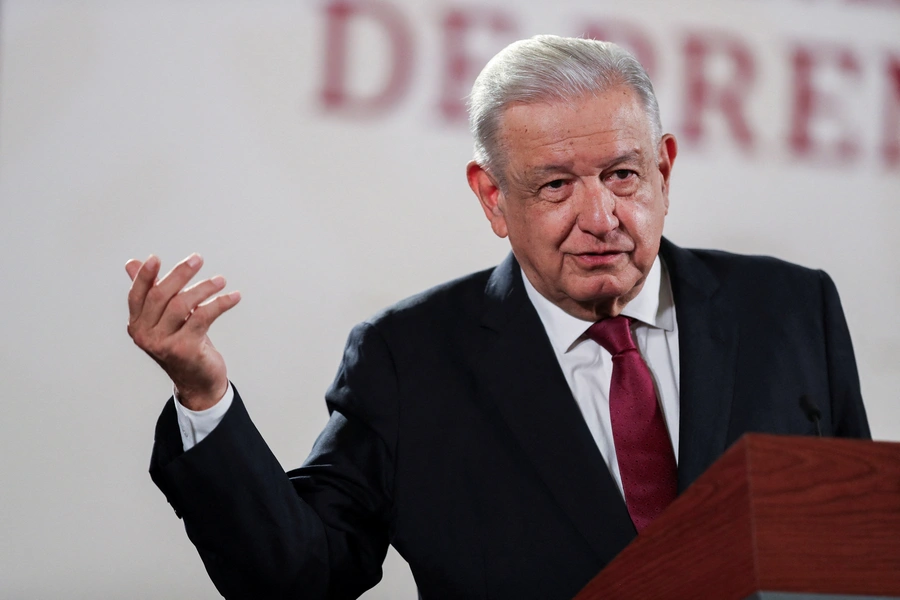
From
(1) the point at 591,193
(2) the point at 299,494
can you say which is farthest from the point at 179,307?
(1) the point at 591,193

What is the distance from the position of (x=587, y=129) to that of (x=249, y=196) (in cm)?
88

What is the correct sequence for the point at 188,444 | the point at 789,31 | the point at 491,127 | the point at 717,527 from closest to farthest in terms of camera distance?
1. the point at 717,527
2. the point at 188,444
3. the point at 491,127
4. the point at 789,31

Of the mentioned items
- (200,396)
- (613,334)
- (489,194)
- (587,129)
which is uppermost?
(587,129)

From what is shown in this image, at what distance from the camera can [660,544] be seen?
1.08 m

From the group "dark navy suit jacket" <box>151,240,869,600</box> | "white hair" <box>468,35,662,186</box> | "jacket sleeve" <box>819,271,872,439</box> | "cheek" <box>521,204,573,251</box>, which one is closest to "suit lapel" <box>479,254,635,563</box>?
"dark navy suit jacket" <box>151,240,869,600</box>

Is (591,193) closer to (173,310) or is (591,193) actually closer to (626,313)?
(626,313)

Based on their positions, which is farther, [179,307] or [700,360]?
[700,360]

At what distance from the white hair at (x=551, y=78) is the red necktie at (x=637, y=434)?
13.1 inches

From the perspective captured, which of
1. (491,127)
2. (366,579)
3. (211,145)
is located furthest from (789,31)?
(366,579)

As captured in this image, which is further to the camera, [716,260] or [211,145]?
[211,145]

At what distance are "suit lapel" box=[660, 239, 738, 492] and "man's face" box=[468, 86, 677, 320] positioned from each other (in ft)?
0.36

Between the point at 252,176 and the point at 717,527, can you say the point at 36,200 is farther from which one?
the point at 717,527

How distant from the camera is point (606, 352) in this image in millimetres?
1811

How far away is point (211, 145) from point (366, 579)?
Result: 1.02 metres
